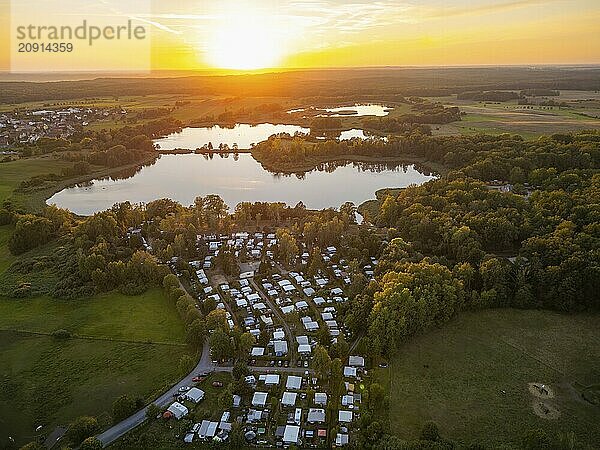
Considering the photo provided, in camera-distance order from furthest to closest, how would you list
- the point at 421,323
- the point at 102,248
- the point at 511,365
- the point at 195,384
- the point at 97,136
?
1. the point at 97,136
2. the point at 102,248
3. the point at 421,323
4. the point at 511,365
5. the point at 195,384

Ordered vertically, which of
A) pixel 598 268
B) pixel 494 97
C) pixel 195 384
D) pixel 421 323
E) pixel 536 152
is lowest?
pixel 195 384

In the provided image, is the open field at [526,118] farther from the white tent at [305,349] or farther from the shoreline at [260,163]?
the white tent at [305,349]

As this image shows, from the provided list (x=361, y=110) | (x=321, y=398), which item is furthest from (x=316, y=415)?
(x=361, y=110)

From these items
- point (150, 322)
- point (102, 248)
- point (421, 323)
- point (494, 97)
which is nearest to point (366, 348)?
point (421, 323)

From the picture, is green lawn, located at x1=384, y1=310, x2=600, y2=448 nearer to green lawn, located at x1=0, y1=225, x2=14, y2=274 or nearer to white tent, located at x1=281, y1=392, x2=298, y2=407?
white tent, located at x1=281, y1=392, x2=298, y2=407

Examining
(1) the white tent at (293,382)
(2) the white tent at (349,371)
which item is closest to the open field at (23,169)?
(1) the white tent at (293,382)

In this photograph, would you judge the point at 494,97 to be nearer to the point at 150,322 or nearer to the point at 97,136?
the point at 97,136
